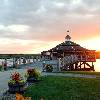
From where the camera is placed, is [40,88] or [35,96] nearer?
[35,96]

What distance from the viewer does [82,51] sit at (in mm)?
76688

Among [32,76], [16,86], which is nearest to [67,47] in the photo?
[32,76]

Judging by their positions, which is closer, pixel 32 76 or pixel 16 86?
pixel 16 86

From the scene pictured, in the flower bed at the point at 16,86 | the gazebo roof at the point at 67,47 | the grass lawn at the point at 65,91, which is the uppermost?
the gazebo roof at the point at 67,47

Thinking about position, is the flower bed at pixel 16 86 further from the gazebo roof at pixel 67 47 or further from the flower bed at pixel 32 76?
the gazebo roof at pixel 67 47

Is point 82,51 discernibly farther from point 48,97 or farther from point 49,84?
point 48,97

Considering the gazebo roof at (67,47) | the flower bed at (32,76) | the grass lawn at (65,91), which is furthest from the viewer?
the gazebo roof at (67,47)

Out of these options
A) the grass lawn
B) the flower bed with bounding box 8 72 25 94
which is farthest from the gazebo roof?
the flower bed with bounding box 8 72 25 94

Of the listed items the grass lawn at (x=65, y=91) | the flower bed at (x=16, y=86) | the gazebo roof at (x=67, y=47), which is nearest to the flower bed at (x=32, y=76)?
the grass lawn at (x=65, y=91)

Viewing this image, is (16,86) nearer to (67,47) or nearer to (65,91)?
(65,91)

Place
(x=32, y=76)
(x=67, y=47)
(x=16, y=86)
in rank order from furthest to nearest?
(x=67, y=47), (x=32, y=76), (x=16, y=86)

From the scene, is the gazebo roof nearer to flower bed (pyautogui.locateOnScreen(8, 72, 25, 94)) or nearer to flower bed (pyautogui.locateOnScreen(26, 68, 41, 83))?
flower bed (pyautogui.locateOnScreen(26, 68, 41, 83))

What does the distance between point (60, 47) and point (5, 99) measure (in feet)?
197

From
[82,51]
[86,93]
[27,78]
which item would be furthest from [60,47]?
[86,93]
